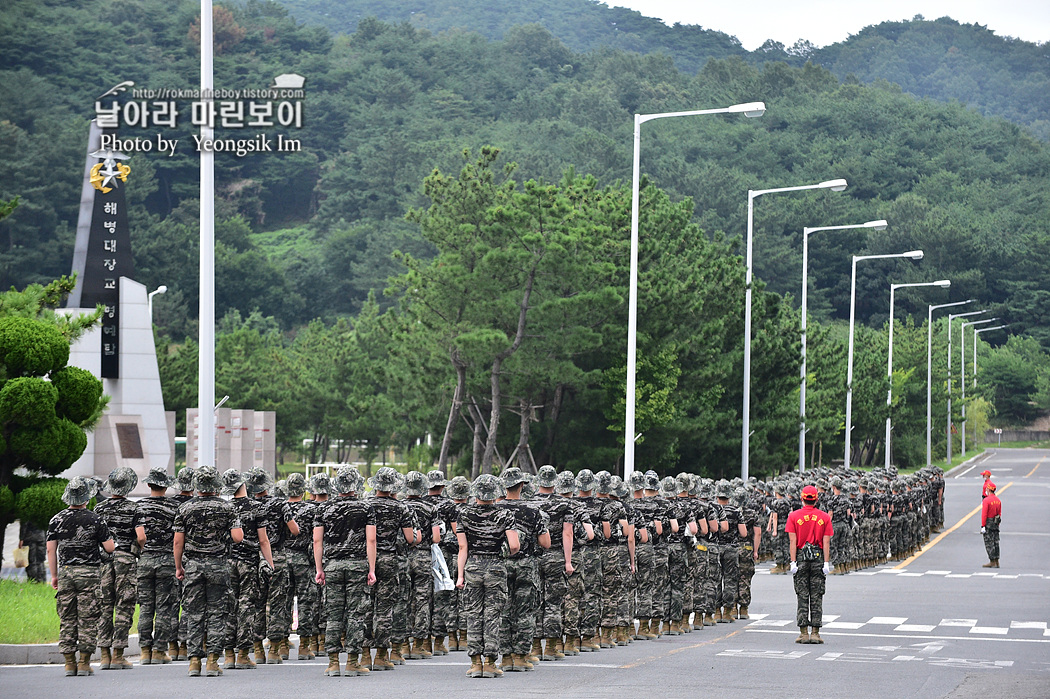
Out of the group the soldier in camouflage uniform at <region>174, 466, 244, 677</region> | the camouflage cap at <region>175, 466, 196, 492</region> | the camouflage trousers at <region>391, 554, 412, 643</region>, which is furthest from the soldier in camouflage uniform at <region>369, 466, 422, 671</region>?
the camouflage cap at <region>175, 466, 196, 492</region>

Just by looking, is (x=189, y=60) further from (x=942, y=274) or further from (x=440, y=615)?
(x=440, y=615)

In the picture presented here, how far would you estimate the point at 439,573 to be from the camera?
50.9 ft

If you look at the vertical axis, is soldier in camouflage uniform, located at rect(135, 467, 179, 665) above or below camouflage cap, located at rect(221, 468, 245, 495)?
below

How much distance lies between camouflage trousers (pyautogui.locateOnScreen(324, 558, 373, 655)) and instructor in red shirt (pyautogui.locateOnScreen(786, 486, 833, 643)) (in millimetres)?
5917

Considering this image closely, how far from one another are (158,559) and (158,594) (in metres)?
0.35

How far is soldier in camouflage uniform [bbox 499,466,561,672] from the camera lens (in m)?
14.0

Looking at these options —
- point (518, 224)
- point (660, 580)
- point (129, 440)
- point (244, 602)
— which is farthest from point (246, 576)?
point (129, 440)

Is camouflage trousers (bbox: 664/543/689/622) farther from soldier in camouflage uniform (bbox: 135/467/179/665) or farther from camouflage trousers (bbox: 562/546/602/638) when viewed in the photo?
soldier in camouflage uniform (bbox: 135/467/179/665)

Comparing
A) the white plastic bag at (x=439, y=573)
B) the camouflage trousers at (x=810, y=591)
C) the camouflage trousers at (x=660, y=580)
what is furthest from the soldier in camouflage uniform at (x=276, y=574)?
the camouflage trousers at (x=810, y=591)

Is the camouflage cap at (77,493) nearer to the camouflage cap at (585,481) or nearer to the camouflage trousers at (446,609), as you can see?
the camouflage trousers at (446,609)

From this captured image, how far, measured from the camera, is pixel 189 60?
122 metres

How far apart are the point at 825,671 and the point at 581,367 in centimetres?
3037

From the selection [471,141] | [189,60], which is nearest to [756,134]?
[471,141]

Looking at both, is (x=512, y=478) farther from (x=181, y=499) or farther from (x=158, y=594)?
(x=158, y=594)
